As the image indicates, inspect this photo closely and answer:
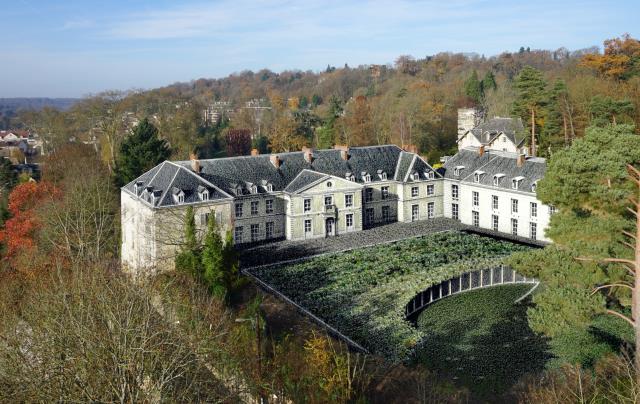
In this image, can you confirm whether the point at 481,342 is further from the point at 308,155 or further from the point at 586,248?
→ the point at 308,155

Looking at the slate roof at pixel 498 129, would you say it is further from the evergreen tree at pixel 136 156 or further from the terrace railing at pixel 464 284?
the evergreen tree at pixel 136 156

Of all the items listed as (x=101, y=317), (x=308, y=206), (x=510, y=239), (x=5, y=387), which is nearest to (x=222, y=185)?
(x=308, y=206)

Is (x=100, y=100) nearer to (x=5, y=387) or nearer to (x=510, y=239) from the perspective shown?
(x=510, y=239)

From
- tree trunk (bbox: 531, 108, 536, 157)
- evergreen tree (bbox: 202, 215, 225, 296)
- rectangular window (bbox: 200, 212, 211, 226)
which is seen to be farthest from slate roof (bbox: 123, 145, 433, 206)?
tree trunk (bbox: 531, 108, 536, 157)

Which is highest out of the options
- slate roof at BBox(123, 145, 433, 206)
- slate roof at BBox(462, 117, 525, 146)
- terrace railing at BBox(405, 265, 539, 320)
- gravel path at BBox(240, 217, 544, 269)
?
slate roof at BBox(462, 117, 525, 146)

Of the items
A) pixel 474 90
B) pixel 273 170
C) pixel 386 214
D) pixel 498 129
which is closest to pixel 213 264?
pixel 273 170

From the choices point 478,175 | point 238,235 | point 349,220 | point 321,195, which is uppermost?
point 478,175

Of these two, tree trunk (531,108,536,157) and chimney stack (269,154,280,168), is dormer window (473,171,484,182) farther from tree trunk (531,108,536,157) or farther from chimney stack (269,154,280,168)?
chimney stack (269,154,280,168)
